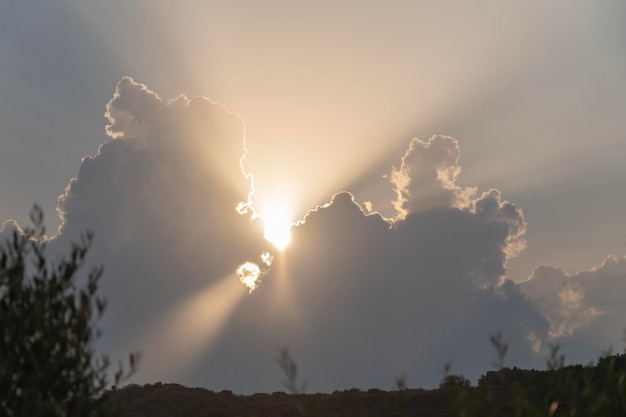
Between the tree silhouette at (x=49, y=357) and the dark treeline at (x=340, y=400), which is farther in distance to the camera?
the dark treeline at (x=340, y=400)

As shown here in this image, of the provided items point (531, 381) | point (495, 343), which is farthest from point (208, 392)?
point (495, 343)

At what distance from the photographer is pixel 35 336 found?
16.2m

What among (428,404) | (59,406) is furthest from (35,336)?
(428,404)

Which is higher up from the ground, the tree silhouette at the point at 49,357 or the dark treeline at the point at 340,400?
the dark treeline at the point at 340,400

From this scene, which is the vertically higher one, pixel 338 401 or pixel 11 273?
pixel 338 401

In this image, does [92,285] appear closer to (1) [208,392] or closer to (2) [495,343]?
(2) [495,343]

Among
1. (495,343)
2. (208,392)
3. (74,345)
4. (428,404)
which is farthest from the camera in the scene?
(208,392)

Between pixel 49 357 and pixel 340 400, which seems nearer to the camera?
pixel 49 357

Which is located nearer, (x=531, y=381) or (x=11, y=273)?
(x=11, y=273)

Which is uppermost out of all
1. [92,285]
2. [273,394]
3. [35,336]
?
[273,394]

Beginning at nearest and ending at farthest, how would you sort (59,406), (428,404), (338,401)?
(59,406) < (428,404) < (338,401)

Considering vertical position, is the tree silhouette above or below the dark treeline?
below

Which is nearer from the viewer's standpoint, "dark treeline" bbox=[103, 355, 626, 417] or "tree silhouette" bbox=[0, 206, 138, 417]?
"tree silhouette" bbox=[0, 206, 138, 417]

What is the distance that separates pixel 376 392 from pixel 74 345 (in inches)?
1055
